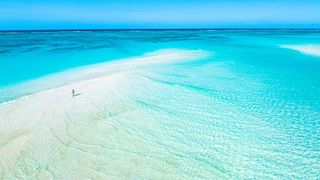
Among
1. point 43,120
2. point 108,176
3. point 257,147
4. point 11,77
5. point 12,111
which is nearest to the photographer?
point 108,176

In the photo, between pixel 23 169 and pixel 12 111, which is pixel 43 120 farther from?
pixel 23 169

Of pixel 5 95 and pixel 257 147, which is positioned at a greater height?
pixel 257 147

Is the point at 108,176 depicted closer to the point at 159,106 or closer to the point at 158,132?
the point at 158,132

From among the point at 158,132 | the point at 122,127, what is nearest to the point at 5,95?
the point at 122,127

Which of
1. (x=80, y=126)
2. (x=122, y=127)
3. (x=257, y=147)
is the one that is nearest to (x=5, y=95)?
(x=80, y=126)

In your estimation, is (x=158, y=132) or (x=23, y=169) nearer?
(x=23, y=169)

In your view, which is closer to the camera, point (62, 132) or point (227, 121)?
point (62, 132)

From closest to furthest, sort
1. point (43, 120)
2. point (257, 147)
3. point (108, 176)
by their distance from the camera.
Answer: point (108, 176) < point (257, 147) < point (43, 120)

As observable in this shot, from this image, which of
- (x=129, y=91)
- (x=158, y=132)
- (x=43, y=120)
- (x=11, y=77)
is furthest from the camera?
(x=11, y=77)

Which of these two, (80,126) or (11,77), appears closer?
(80,126)
